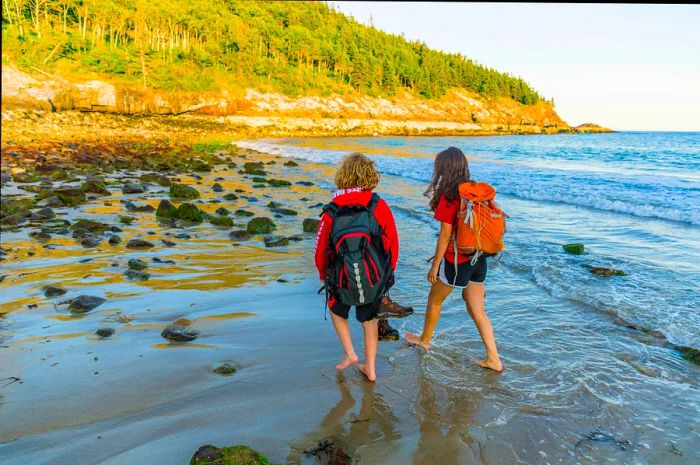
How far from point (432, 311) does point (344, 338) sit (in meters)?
1.10

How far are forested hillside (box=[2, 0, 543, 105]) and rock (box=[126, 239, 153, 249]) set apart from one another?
63988 mm

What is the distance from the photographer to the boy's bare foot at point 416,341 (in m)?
4.77

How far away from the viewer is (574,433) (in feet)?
10.9

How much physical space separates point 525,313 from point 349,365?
107 inches

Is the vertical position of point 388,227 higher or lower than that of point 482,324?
higher

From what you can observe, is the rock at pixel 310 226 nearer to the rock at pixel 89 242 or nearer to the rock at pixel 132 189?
the rock at pixel 89 242

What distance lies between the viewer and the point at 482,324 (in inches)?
173

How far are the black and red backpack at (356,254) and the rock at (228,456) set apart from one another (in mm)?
1407

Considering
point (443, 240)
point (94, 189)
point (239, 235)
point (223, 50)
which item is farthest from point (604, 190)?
point (223, 50)

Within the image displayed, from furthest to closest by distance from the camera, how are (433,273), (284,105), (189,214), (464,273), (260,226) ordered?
1. (284,105)
2. (189,214)
3. (260,226)
4. (433,273)
5. (464,273)

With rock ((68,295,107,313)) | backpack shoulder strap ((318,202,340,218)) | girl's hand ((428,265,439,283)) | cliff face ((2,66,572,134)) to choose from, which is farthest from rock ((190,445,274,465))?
cliff face ((2,66,572,134))

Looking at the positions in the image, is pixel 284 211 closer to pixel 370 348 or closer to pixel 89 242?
pixel 89 242

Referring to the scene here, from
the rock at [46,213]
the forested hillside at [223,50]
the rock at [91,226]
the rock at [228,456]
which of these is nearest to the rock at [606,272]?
the rock at [228,456]

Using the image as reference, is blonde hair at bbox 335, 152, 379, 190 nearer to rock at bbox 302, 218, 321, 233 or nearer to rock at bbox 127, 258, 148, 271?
rock at bbox 127, 258, 148, 271
